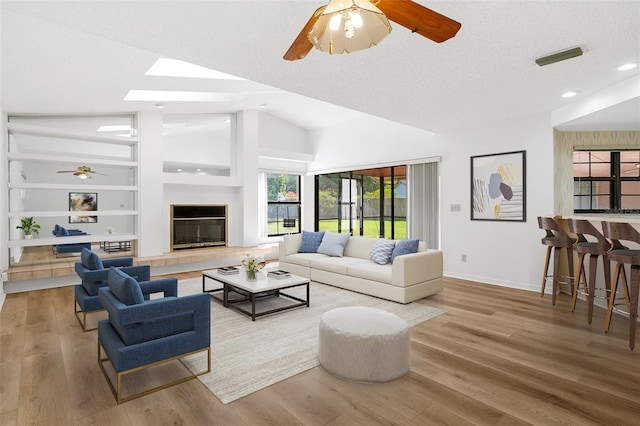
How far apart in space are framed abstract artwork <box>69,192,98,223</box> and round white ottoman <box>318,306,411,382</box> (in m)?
5.24

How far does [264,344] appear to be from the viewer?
3195 millimetres

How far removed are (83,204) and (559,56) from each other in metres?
7.05

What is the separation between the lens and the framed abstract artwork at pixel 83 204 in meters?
5.91

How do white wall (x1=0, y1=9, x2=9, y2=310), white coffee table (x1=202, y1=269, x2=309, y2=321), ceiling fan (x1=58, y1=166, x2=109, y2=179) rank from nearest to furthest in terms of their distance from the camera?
white coffee table (x1=202, y1=269, x2=309, y2=321) < white wall (x1=0, y1=9, x2=9, y2=310) < ceiling fan (x1=58, y1=166, x2=109, y2=179)

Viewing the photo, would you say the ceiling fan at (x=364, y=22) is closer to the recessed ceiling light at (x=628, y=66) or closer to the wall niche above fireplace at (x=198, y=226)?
the recessed ceiling light at (x=628, y=66)

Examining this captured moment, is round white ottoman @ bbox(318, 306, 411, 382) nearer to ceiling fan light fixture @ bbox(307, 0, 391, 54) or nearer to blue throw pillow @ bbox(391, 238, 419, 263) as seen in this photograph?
ceiling fan light fixture @ bbox(307, 0, 391, 54)

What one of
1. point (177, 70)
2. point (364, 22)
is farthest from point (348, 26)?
point (177, 70)

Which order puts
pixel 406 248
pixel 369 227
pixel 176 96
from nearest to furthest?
pixel 406 248
pixel 176 96
pixel 369 227

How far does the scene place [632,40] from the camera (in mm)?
2760

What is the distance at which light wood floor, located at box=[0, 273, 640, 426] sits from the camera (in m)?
2.10

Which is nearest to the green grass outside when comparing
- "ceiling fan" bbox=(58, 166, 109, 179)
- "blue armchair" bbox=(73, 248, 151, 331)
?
"ceiling fan" bbox=(58, 166, 109, 179)

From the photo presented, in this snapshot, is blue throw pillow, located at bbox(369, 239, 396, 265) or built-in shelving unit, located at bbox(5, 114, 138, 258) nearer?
blue throw pillow, located at bbox(369, 239, 396, 265)

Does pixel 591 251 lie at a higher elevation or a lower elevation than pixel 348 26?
lower

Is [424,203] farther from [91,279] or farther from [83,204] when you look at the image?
[83,204]
